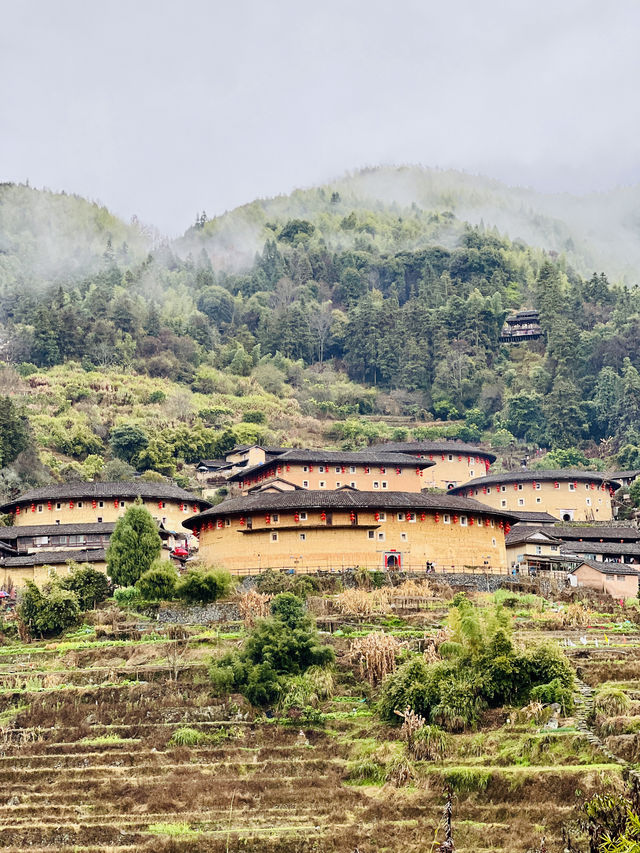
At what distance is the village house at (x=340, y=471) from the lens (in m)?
76.5

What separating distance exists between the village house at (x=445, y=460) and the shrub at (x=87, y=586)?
41.8m

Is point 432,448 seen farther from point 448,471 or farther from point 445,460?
point 448,471

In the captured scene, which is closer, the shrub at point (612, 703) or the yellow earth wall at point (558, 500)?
the shrub at point (612, 703)

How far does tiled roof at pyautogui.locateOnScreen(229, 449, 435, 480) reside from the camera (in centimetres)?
7650

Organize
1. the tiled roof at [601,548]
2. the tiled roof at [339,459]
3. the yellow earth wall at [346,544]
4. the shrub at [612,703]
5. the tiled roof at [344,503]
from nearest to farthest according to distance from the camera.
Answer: the shrub at [612,703]
the yellow earth wall at [346,544]
the tiled roof at [344,503]
the tiled roof at [601,548]
the tiled roof at [339,459]

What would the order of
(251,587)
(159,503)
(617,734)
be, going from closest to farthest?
(617,734) < (251,587) < (159,503)

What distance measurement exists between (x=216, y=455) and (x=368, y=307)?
40884 mm

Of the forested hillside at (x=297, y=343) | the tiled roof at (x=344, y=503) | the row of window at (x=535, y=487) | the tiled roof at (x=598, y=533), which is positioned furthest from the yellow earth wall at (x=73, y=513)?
the row of window at (x=535, y=487)

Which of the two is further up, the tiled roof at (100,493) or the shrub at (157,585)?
the tiled roof at (100,493)

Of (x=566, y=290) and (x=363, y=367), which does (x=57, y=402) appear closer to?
(x=363, y=367)

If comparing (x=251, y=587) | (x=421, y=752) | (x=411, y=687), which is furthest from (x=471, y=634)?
(x=251, y=587)

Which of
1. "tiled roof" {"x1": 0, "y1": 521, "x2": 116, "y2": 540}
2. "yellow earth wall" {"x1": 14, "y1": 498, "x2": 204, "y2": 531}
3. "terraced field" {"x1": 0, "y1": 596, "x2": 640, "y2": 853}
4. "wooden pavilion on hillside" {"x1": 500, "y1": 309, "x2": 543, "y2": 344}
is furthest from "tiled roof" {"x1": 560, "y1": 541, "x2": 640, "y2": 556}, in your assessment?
"wooden pavilion on hillside" {"x1": 500, "y1": 309, "x2": 543, "y2": 344}

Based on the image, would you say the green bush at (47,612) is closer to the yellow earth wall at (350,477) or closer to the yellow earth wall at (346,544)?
the yellow earth wall at (346,544)

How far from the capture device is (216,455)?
92.6 metres
